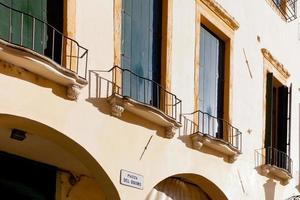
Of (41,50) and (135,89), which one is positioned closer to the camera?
(41,50)

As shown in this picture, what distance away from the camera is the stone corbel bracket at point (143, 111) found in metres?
8.52

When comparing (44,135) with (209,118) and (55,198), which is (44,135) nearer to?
(55,198)

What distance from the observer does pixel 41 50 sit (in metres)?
7.90

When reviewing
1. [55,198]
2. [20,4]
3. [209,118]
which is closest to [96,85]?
[20,4]

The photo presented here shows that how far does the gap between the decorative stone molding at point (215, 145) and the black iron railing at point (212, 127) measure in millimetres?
120

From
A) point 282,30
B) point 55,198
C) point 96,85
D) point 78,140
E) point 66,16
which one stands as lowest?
point 55,198

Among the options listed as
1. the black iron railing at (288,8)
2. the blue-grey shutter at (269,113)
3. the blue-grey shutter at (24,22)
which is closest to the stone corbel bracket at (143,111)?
the blue-grey shutter at (24,22)

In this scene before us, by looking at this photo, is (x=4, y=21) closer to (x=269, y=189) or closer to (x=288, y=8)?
(x=269, y=189)

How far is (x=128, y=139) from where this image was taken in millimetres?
8914

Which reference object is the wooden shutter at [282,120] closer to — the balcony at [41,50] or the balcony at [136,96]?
the balcony at [136,96]

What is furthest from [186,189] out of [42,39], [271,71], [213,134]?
[42,39]

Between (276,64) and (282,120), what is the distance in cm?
126

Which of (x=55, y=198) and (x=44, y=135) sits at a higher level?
(x=44, y=135)

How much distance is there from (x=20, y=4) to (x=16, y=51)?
105 cm
